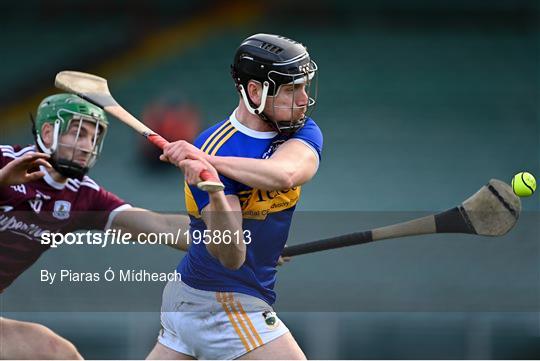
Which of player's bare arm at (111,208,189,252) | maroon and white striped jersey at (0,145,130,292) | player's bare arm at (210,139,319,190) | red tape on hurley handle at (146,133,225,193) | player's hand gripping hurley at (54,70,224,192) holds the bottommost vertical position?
player's bare arm at (111,208,189,252)

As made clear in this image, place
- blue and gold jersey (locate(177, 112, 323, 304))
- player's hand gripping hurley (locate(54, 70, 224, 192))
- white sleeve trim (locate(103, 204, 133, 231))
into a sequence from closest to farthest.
Answer: blue and gold jersey (locate(177, 112, 323, 304)) → player's hand gripping hurley (locate(54, 70, 224, 192)) → white sleeve trim (locate(103, 204, 133, 231))

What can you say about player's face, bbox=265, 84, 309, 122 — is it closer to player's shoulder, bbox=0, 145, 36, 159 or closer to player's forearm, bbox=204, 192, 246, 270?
player's forearm, bbox=204, 192, 246, 270

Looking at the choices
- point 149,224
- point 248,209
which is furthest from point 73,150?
point 248,209

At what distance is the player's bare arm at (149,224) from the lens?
4473mm

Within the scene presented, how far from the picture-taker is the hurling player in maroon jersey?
4.16 m

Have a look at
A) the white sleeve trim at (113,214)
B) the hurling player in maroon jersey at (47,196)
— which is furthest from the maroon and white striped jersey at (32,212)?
the white sleeve trim at (113,214)

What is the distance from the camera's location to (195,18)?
7.83m

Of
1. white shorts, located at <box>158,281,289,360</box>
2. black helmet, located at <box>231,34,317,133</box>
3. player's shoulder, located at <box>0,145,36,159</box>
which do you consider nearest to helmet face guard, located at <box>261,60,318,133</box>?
black helmet, located at <box>231,34,317,133</box>

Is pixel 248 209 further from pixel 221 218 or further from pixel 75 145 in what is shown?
pixel 75 145

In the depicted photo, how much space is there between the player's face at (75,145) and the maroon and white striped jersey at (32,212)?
12cm

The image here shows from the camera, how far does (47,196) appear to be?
4211 mm

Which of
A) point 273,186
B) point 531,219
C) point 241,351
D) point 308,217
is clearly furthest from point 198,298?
point 531,219

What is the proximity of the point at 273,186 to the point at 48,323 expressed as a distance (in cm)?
346

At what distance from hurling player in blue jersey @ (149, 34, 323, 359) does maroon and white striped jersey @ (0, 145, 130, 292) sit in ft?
2.61
